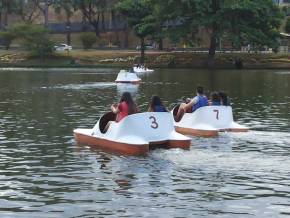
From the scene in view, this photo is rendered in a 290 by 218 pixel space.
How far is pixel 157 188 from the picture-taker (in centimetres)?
1589

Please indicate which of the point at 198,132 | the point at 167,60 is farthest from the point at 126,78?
the point at 167,60

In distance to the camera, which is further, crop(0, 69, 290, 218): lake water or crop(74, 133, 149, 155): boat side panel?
Result: crop(74, 133, 149, 155): boat side panel

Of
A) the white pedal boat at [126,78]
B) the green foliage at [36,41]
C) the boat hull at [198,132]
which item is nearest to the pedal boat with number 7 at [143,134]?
the boat hull at [198,132]

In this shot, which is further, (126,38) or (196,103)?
(126,38)

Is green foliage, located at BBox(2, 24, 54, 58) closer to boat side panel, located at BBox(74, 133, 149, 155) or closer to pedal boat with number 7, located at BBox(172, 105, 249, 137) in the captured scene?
pedal boat with number 7, located at BBox(172, 105, 249, 137)

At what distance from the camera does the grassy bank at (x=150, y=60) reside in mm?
99000

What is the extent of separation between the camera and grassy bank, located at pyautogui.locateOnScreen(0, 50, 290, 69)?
99000 millimetres

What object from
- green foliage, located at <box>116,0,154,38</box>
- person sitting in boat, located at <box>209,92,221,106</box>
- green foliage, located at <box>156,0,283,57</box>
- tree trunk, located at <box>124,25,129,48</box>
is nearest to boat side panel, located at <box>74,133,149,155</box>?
person sitting in boat, located at <box>209,92,221,106</box>

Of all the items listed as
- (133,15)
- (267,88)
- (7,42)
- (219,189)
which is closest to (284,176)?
(219,189)

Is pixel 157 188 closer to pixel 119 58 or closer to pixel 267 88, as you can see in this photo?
pixel 267 88

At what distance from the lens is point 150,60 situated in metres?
105

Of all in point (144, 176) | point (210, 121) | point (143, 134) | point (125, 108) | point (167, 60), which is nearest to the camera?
point (144, 176)

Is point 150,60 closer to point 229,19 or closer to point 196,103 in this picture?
point 229,19

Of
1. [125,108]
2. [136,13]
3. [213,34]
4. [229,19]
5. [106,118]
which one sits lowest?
[106,118]
